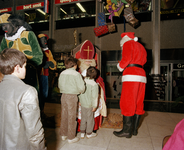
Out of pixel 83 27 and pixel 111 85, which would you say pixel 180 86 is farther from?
pixel 83 27

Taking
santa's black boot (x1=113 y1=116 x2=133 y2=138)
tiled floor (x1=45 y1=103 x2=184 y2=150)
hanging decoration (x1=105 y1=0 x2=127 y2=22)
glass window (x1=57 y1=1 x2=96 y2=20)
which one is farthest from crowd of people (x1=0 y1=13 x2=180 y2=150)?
glass window (x1=57 y1=1 x2=96 y2=20)

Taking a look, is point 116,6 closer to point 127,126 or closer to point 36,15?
point 127,126

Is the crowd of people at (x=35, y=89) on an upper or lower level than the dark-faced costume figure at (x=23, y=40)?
lower

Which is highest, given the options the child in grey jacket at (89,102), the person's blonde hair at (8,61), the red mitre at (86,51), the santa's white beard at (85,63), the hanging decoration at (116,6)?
the hanging decoration at (116,6)

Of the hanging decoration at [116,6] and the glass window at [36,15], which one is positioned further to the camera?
the glass window at [36,15]

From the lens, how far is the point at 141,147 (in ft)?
6.82

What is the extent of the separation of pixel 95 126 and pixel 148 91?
15.0 feet

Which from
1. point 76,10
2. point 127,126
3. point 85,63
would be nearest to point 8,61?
point 85,63

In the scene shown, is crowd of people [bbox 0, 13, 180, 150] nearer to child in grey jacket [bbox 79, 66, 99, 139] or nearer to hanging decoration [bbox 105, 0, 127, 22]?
child in grey jacket [bbox 79, 66, 99, 139]

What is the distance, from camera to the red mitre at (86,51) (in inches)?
114

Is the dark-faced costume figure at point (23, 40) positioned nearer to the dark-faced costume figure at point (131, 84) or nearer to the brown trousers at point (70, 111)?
the brown trousers at point (70, 111)

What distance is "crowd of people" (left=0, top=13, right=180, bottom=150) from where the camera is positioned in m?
0.90

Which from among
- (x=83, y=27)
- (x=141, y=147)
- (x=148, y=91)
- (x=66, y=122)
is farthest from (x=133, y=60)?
(x=83, y=27)

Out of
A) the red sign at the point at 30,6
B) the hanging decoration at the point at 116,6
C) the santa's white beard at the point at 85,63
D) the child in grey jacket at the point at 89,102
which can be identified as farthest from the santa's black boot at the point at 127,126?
the red sign at the point at 30,6
